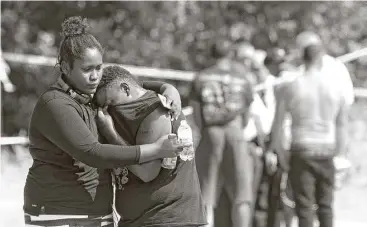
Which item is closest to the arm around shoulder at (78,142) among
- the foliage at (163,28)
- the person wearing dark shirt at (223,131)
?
the person wearing dark shirt at (223,131)

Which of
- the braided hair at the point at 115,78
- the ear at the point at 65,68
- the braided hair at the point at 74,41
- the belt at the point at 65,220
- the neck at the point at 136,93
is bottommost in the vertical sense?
the belt at the point at 65,220

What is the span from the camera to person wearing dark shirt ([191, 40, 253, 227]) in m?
6.24

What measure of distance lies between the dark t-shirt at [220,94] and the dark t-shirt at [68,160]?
8.53 feet

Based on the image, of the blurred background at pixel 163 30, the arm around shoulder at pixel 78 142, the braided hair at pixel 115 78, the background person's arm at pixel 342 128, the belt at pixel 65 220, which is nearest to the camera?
the arm around shoulder at pixel 78 142

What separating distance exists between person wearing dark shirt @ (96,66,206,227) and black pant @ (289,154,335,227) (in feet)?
8.82

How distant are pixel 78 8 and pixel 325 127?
27.1 ft

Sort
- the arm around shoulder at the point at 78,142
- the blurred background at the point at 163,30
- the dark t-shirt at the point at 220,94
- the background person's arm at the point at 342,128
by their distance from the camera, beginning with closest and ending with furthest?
the arm around shoulder at the point at 78,142 < the dark t-shirt at the point at 220,94 < the background person's arm at the point at 342,128 < the blurred background at the point at 163,30

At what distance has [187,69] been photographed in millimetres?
13750

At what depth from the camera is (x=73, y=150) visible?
346 cm

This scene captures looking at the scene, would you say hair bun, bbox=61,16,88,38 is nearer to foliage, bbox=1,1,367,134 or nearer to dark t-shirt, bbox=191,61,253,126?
dark t-shirt, bbox=191,61,253,126

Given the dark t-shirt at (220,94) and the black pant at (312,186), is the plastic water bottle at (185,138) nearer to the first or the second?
the dark t-shirt at (220,94)

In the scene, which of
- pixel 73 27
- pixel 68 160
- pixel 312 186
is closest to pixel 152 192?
pixel 68 160

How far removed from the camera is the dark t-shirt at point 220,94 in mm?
6227

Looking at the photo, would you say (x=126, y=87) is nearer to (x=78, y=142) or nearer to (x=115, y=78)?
(x=115, y=78)
